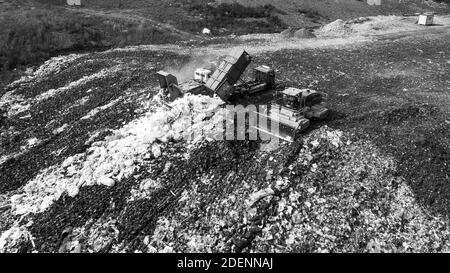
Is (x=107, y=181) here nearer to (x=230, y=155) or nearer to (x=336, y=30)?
(x=230, y=155)

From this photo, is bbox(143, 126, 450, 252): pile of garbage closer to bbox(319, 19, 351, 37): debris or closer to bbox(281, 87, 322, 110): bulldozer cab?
bbox(281, 87, 322, 110): bulldozer cab

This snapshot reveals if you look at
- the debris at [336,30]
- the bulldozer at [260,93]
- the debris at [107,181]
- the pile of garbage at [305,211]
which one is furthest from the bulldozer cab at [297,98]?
the debris at [336,30]

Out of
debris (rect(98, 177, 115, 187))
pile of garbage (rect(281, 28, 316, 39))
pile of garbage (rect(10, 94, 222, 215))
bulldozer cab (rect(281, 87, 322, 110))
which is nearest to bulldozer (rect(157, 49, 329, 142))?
bulldozer cab (rect(281, 87, 322, 110))

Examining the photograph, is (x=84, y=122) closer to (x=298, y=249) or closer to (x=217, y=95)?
(x=217, y=95)

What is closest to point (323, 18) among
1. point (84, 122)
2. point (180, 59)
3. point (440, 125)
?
point (180, 59)

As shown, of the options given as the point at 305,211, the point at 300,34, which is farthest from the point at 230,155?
the point at 300,34

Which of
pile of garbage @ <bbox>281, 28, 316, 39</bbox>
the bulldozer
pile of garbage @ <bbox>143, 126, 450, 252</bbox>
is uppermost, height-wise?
pile of garbage @ <bbox>281, 28, 316, 39</bbox>
